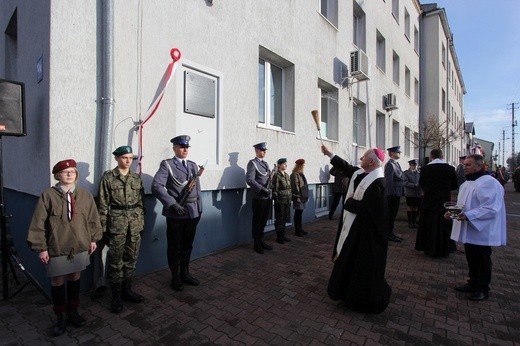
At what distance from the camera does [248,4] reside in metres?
5.91

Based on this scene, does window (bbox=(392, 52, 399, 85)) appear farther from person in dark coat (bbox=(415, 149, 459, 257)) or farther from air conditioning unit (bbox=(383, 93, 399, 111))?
person in dark coat (bbox=(415, 149, 459, 257))

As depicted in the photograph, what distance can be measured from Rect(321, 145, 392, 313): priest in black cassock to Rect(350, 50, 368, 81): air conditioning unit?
6.84 meters

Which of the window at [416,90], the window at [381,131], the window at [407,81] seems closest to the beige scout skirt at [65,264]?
the window at [381,131]

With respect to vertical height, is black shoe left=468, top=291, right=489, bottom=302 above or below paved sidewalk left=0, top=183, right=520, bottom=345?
above

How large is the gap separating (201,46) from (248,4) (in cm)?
164

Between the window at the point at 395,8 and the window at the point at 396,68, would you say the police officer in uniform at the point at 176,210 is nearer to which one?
the window at the point at 396,68

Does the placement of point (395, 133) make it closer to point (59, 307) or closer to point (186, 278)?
point (186, 278)

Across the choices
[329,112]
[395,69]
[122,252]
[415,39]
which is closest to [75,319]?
[122,252]

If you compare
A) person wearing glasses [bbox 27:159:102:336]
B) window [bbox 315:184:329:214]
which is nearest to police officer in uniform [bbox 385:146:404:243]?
window [bbox 315:184:329:214]

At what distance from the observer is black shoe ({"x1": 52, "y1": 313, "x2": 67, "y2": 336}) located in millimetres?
2912

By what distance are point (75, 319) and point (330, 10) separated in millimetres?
9624

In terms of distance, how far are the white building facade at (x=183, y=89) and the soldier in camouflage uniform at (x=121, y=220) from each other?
1.63 ft

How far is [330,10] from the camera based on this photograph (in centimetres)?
923

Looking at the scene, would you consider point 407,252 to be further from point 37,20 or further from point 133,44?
point 37,20
